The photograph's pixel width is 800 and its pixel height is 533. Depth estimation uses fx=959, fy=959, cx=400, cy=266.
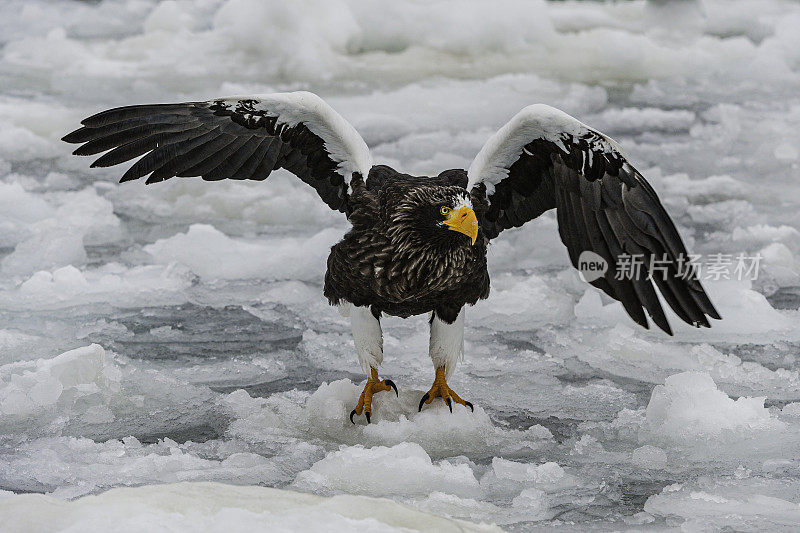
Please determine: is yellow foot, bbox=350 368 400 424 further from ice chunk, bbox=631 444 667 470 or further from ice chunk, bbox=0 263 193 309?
ice chunk, bbox=0 263 193 309

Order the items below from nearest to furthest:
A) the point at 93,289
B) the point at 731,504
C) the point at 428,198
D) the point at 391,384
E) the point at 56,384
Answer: the point at 731,504 < the point at 428,198 < the point at 56,384 < the point at 391,384 < the point at 93,289

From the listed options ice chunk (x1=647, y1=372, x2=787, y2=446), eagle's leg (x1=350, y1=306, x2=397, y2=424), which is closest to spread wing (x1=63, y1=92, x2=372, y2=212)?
eagle's leg (x1=350, y1=306, x2=397, y2=424)

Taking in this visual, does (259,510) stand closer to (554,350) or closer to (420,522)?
(420,522)

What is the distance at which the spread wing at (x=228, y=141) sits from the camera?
4520 millimetres

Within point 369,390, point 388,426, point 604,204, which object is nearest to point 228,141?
point 369,390

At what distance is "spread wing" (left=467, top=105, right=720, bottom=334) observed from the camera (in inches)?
163

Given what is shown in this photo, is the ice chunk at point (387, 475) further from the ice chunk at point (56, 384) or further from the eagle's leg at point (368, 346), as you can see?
the ice chunk at point (56, 384)

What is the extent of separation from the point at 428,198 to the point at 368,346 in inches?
34.7

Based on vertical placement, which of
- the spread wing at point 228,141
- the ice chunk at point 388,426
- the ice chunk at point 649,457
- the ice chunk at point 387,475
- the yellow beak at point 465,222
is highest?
the spread wing at point 228,141

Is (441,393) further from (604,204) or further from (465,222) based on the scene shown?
(604,204)

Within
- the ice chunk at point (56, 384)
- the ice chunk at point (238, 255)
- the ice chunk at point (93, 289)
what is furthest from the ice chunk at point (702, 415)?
the ice chunk at point (93, 289)

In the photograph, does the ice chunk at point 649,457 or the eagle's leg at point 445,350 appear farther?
the eagle's leg at point 445,350

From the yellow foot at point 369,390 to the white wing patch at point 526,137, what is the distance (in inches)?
39.8

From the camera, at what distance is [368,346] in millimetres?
4539
